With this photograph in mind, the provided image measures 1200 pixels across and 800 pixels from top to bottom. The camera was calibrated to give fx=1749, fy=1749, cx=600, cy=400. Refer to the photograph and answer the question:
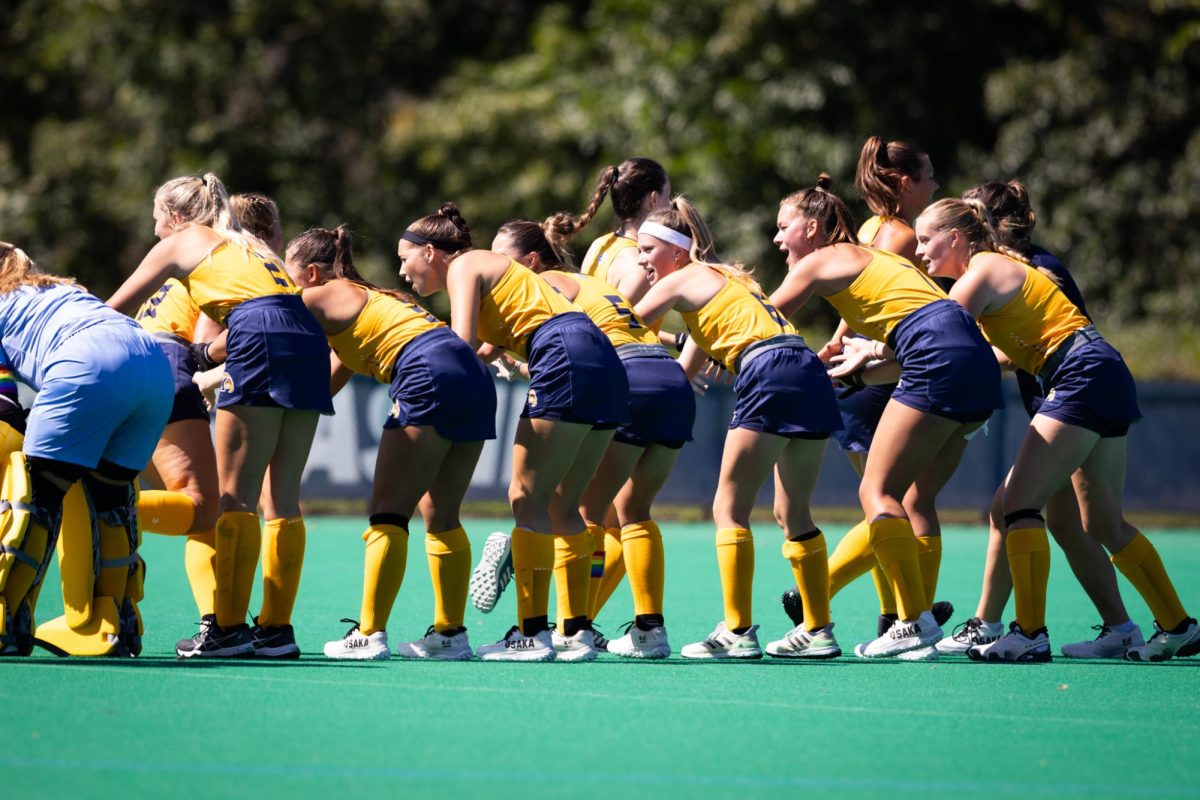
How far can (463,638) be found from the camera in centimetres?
730

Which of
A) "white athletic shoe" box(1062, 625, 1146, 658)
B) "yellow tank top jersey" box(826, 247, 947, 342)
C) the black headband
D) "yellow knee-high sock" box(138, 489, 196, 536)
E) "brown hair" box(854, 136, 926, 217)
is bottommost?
"white athletic shoe" box(1062, 625, 1146, 658)

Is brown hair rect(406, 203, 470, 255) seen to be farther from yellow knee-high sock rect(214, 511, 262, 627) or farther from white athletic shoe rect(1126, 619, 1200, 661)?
white athletic shoe rect(1126, 619, 1200, 661)

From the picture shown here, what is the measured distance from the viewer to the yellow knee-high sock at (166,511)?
7.26 meters

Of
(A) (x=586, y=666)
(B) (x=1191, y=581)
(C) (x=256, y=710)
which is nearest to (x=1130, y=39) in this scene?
(B) (x=1191, y=581)

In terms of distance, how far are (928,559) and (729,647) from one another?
1.08 metres

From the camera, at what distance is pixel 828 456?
1655cm

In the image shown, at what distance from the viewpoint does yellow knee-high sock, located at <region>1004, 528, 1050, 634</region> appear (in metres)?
7.50

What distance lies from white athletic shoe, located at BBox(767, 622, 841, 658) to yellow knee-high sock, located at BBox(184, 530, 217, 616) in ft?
8.12

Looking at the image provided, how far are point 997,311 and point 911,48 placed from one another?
1687cm

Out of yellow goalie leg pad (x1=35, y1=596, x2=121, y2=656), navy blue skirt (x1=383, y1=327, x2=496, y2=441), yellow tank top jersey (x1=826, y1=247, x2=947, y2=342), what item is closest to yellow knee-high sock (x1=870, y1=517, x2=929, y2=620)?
yellow tank top jersey (x1=826, y1=247, x2=947, y2=342)

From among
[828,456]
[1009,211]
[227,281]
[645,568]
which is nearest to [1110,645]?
[1009,211]

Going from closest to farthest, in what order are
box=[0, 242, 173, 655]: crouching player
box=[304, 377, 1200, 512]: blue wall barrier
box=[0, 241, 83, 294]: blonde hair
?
box=[0, 242, 173, 655]: crouching player
box=[0, 241, 83, 294]: blonde hair
box=[304, 377, 1200, 512]: blue wall barrier

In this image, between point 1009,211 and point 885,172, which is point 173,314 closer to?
point 885,172

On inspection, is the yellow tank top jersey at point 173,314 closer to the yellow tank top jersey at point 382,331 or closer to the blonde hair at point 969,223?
the yellow tank top jersey at point 382,331
